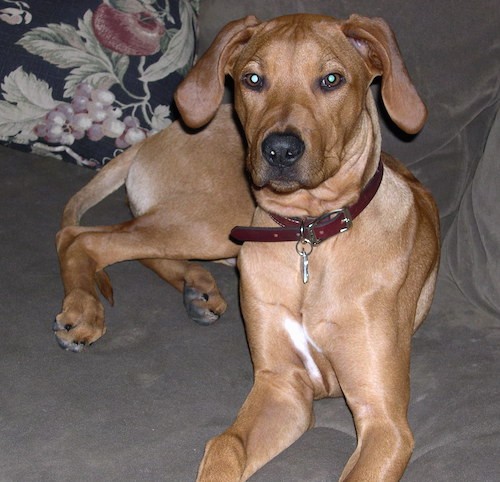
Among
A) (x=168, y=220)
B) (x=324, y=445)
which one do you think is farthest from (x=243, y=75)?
(x=324, y=445)

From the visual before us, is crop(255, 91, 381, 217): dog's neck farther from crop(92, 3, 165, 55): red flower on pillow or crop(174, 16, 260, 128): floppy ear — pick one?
crop(92, 3, 165, 55): red flower on pillow

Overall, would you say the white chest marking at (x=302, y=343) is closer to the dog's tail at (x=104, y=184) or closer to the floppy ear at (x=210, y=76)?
the floppy ear at (x=210, y=76)

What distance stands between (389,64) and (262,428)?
1.18 metres

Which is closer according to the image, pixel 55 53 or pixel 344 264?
pixel 344 264

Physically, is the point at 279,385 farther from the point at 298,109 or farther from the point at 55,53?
the point at 55,53

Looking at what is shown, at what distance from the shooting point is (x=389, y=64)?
299 cm

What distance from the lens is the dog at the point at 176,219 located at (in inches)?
144

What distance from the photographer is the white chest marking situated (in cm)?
321

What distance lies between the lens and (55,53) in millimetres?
4121

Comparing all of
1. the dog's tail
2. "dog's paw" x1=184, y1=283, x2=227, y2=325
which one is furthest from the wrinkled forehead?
the dog's tail

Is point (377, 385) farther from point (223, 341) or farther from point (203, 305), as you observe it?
point (203, 305)

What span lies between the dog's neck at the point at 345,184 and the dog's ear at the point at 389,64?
106mm

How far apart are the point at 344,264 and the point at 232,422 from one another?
1.99ft

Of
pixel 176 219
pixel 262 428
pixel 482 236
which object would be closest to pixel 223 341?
pixel 262 428
